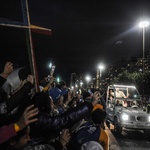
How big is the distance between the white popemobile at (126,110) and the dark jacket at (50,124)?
8720 millimetres

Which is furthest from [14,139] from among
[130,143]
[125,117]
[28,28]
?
[125,117]

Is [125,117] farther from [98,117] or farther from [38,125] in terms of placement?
[38,125]

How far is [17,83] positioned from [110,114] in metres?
9.88

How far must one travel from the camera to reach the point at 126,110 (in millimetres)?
11398

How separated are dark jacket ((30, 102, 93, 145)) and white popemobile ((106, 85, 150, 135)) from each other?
343 inches

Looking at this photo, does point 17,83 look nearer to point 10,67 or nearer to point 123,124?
point 10,67

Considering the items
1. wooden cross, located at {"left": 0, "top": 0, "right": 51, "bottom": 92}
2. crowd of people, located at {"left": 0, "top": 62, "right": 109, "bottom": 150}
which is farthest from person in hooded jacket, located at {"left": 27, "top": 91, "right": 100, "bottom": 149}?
wooden cross, located at {"left": 0, "top": 0, "right": 51, "bottom": 92}

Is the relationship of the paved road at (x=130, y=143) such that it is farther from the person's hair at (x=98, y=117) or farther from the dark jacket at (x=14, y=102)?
the dark jacket at (x=14, y=102)

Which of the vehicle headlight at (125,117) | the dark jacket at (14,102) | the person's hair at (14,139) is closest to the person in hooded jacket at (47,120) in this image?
the dark jacket at (14,102)

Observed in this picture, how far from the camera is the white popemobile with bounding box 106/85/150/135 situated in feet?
36.3

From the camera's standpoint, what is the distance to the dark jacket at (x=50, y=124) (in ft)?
8.46

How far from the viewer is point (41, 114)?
2.60 m

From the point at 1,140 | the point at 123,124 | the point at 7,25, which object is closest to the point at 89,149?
the point at 1,140

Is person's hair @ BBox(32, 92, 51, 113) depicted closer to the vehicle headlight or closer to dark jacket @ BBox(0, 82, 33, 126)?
dark jacket @ BBox(0, 82, 33, 126)
